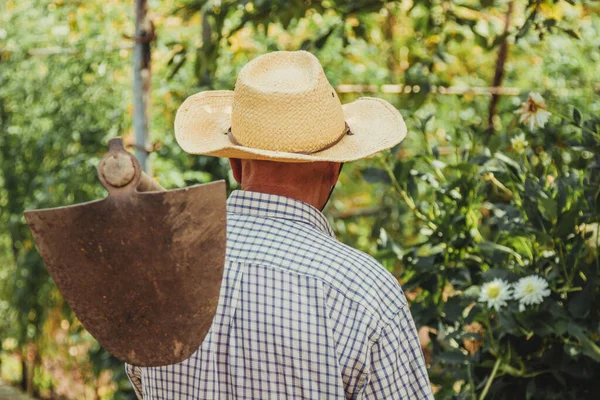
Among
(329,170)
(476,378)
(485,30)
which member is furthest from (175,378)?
(485,30)

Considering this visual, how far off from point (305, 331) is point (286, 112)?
38 cm

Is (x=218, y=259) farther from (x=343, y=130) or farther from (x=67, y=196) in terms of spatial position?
(x=67, y=196)

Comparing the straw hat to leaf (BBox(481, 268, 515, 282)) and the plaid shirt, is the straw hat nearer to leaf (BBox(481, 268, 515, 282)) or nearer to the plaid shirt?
the plaid shirt

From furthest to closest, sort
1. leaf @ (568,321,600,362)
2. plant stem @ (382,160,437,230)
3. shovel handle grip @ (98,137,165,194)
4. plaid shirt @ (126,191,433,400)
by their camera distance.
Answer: plant stem @ (382,160,437,230)
leaf @ (568,321,600,362)
plaid shirt @ (126,191,433,400)
shovel handle grip @ (98,137,165,194)

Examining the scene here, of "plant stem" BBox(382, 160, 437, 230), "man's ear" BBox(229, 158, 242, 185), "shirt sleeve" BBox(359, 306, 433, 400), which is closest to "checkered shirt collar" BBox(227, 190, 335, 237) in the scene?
"man's ear" BBox(229, 158, 242, 185)

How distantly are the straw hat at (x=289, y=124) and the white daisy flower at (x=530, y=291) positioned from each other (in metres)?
0.60

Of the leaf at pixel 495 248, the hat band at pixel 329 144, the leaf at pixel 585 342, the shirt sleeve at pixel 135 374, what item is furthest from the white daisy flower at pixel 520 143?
the shirt sleeve at pixel 135 374

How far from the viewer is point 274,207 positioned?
1490 millimetres

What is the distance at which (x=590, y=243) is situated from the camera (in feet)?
7.27

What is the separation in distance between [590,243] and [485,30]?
7.03ft

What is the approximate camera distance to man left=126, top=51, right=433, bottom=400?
138 centimetres

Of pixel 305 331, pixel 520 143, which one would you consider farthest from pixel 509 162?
pixel 305 331

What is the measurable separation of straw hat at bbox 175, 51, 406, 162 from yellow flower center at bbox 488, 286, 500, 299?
1.98 feet

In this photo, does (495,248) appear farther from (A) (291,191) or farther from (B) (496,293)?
(A) (291,191)
